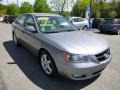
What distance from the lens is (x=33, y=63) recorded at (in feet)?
19.9

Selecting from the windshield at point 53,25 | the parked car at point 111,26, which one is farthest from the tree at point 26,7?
the windshield at point 53,25

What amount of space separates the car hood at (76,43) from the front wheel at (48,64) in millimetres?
413

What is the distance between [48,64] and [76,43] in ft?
3.10

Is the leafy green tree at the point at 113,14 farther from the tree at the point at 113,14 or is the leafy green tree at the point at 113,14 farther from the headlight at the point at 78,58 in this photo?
the headlight at the point at 78,58

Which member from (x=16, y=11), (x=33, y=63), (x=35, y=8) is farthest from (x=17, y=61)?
(x=16, y=11)

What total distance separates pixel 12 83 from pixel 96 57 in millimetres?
2083

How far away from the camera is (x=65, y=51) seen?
4176 mm

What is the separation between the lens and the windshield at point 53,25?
18.0 ft

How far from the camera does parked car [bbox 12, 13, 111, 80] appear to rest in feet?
13.5

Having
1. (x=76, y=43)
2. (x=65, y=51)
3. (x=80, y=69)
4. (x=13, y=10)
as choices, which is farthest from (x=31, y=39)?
(x=13, y=10)

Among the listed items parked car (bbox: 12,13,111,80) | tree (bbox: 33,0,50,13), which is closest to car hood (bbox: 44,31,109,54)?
parked car (bbox: 12,13,111,80)

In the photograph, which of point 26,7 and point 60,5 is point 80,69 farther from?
point 26,7

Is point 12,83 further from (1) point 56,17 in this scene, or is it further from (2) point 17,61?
(1) point 56,17

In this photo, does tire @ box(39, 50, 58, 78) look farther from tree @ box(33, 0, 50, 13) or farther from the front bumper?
tree @ box(33, 0, 50, 13)
